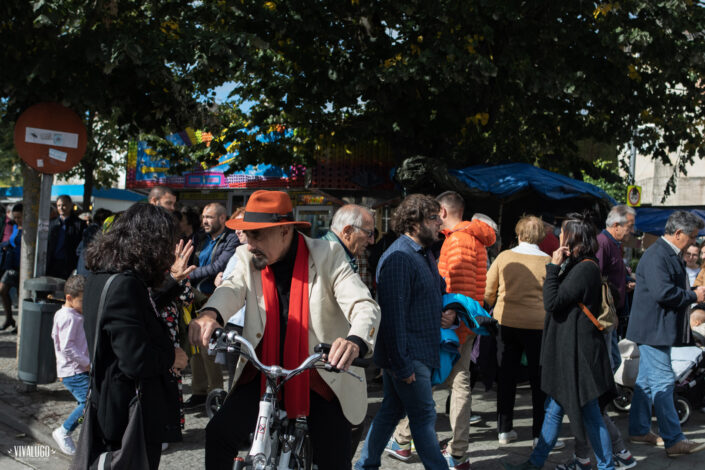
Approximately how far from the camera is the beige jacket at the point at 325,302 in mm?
2980

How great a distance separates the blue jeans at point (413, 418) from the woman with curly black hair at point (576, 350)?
3.42ft

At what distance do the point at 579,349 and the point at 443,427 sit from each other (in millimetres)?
1803

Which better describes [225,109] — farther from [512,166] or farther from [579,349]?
[579,349]

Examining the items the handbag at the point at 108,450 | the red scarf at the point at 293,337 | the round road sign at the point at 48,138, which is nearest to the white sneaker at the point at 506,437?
the red scarf at the point at 293,337

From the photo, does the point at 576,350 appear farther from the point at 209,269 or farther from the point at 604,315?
the point at 209,269

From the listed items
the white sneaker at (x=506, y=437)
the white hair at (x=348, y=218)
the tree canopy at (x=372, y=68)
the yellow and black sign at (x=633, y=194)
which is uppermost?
the tree canopy at (x=372, y=68)

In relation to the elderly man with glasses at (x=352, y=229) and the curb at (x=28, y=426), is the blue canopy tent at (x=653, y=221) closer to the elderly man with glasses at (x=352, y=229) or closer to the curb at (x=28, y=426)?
the elderly man with glasses at (x=352, y=229)

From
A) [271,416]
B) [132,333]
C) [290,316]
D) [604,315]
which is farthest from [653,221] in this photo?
[132,333]

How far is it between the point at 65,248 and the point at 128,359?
7.47 meters

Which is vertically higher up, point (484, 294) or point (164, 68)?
point (164, 68)

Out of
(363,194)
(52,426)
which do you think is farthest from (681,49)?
(52,426)

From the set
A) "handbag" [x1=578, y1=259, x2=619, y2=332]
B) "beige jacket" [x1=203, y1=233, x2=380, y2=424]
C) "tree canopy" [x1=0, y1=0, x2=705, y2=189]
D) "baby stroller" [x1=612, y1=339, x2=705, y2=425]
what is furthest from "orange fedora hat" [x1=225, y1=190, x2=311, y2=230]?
"baby stroller" [x1=612, y1=339, x2=705, y2=425]

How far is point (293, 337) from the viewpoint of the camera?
301 cm

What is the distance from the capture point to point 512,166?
10.3 meters
